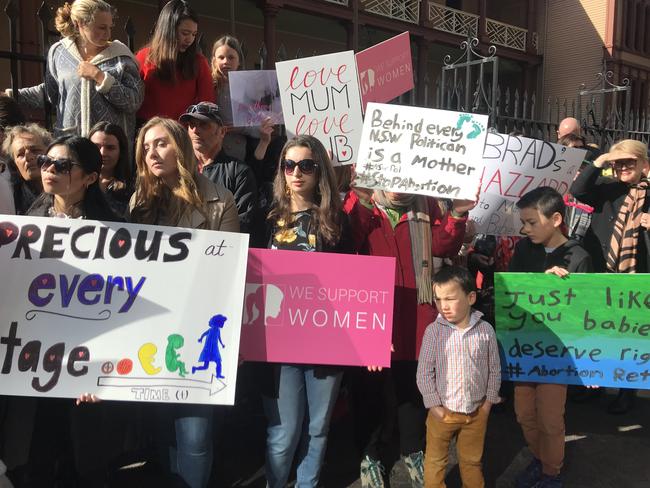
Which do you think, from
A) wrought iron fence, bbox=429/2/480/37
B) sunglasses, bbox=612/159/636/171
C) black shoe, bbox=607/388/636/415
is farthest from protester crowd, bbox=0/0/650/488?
wrought iron fence, bbox=429/2/480/37

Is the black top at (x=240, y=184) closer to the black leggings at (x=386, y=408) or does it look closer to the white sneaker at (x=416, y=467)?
the black leggings at (x=386, y=408)

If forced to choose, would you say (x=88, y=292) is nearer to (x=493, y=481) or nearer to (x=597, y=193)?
(x=493, y=481)

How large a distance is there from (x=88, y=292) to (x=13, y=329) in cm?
33

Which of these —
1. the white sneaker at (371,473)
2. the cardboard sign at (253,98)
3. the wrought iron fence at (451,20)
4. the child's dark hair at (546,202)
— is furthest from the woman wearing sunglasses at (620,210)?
the wrought iron fence at (451,20)

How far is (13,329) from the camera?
7.84ft

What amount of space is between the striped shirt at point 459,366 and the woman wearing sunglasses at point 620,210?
1840mm

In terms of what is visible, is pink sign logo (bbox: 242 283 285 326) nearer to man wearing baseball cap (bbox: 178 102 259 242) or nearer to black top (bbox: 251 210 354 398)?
black top (bbox: 251 210 354 398)

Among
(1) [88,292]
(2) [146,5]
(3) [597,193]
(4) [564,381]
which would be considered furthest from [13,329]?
(2) [146,5]

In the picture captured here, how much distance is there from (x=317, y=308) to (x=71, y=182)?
1.23 metres

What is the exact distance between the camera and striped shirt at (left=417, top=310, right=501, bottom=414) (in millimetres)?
2695

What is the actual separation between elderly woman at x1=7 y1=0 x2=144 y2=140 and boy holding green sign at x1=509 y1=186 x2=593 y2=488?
239 cm

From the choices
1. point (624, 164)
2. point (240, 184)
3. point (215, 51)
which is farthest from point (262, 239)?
point (624, 164)

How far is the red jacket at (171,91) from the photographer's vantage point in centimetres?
361

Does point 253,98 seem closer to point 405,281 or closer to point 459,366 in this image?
point 405,281
